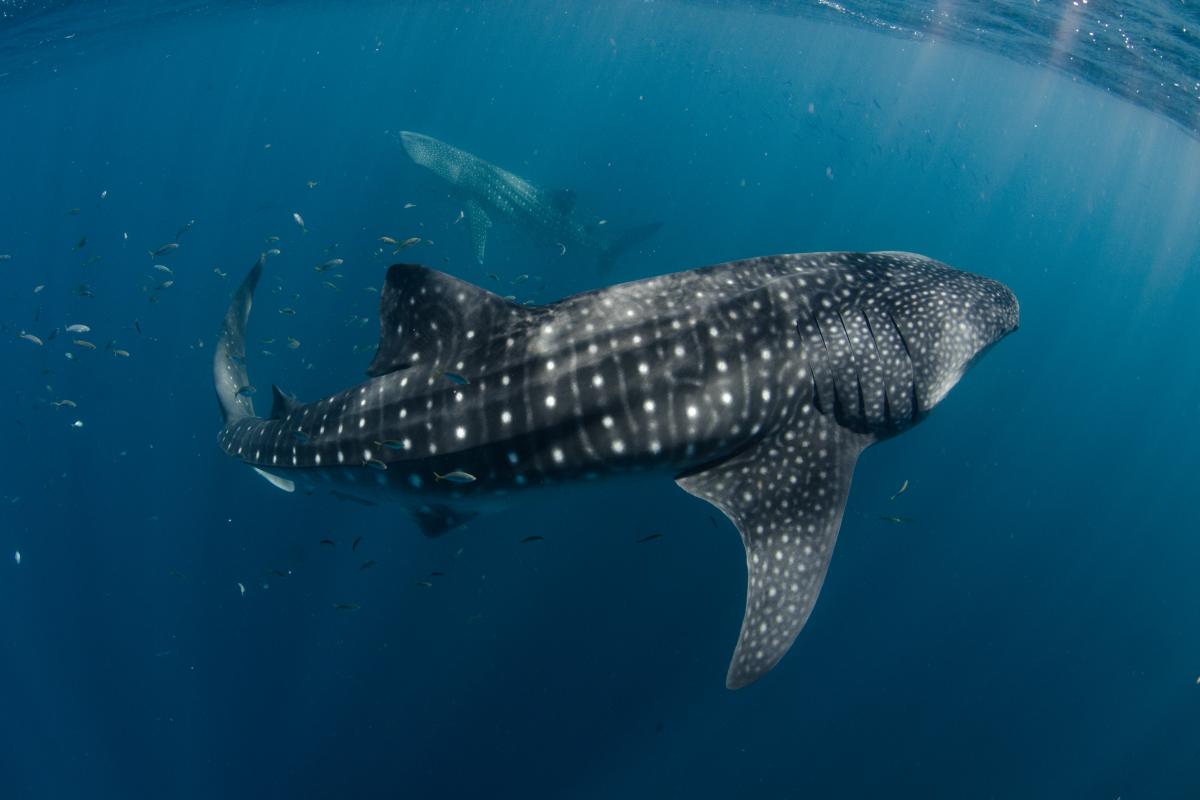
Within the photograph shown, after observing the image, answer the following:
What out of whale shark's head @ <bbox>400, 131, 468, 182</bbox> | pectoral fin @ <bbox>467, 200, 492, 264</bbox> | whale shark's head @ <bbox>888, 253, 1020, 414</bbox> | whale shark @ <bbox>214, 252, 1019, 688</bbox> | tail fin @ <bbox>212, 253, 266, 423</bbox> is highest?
whale shark's head @ <bbox>888, 253, 1020, 414</bbox>

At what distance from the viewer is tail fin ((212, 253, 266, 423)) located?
6910 millimetres

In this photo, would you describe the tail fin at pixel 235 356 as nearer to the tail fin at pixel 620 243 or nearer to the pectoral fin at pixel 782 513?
the pectoral fin at pixel 782 513

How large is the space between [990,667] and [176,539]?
1812 cm

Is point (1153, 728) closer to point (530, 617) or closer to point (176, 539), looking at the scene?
point (530, 617)

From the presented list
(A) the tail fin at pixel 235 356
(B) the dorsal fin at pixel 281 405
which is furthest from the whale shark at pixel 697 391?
(A) the tail fin at pixel 235 356

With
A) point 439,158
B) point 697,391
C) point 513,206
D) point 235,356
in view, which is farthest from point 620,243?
point 697,391

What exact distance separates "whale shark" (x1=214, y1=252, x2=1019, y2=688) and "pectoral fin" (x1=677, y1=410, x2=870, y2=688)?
0.5 inches

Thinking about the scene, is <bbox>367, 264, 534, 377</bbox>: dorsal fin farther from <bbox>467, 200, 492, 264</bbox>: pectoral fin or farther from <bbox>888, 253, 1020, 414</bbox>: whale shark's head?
<bbox>467, 200, 492, 264</bbox>: pectoral fin

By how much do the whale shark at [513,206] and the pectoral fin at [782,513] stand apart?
509 inches

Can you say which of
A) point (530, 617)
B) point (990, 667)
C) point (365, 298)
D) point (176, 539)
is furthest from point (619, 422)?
point (365, 298)

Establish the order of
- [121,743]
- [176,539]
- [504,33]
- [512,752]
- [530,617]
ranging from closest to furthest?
[512,752]
[530,617]
[121,743]
[176,539]
[504,33]

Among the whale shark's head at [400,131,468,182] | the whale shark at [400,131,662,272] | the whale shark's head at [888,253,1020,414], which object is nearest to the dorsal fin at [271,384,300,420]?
the whale shark's head at [888,253,1020,414]

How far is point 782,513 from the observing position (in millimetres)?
4473

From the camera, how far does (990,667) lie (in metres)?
13.5
